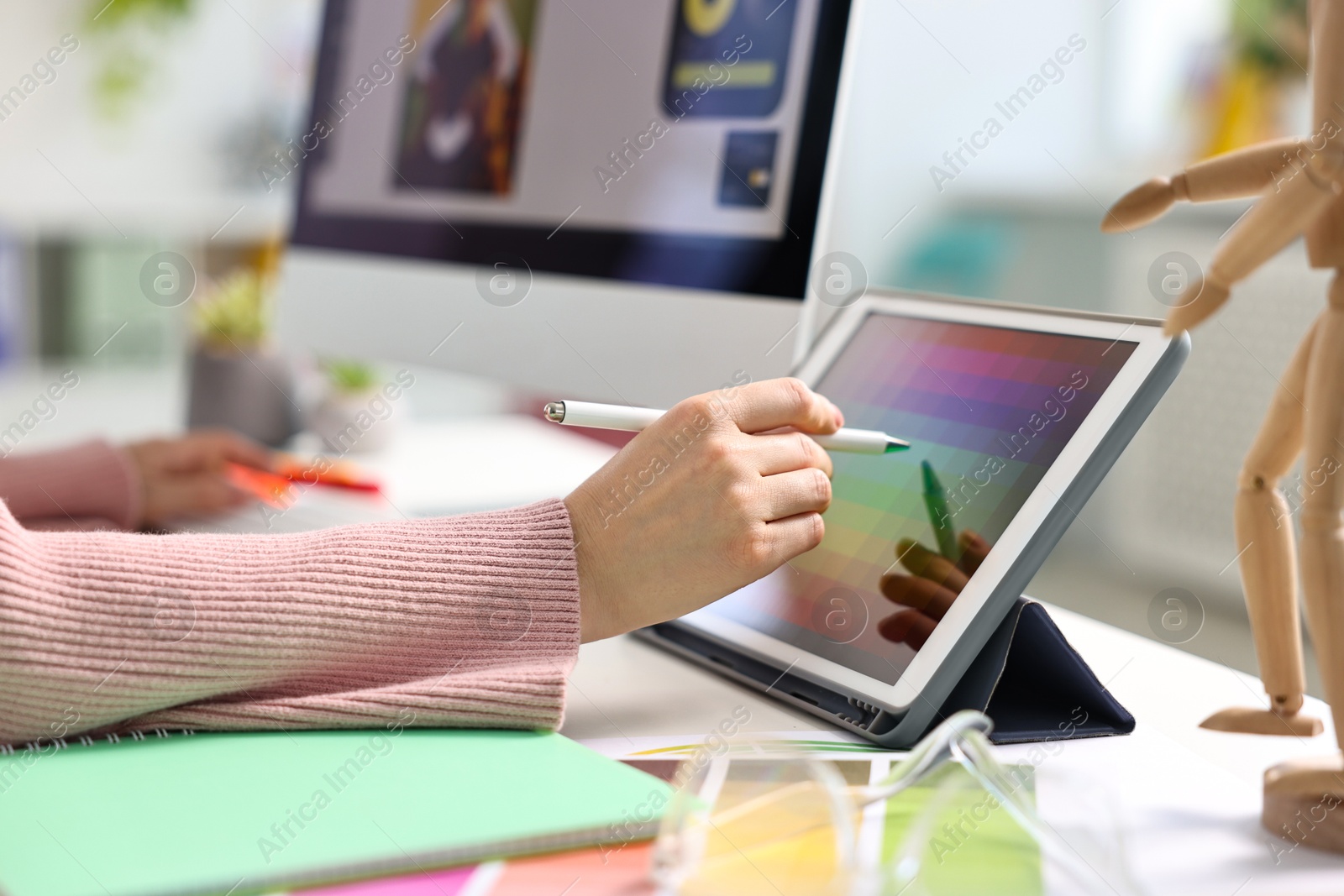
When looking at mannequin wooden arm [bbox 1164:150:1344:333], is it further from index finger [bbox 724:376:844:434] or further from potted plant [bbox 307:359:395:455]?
potted plant [bbox 307:359:395:455]

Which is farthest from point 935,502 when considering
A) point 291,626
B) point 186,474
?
point 186,474

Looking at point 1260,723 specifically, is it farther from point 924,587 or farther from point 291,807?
point 291,807

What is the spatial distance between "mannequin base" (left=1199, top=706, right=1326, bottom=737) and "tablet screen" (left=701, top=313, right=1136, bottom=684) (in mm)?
127

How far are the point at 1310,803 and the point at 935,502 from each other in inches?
7.9

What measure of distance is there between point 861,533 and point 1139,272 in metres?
2.17

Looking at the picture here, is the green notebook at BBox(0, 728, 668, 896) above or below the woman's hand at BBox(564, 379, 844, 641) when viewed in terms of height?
below

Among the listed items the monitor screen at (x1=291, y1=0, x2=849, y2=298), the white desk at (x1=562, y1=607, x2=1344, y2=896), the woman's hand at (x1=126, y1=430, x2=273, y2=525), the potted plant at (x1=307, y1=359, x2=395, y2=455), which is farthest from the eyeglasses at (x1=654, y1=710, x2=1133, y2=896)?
the potted plant at (x1=307, y1=359, x2=395, y2=455)

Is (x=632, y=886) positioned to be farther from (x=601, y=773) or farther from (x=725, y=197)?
(x=725, y=197)

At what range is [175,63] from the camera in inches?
137

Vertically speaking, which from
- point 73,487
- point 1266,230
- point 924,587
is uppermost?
point 1266,230

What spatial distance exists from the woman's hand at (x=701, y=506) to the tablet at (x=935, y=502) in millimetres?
44

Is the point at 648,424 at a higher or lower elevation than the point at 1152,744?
higher

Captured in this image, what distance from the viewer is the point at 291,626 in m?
0.49

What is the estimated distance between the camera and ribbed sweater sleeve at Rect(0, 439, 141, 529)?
0.91 m
